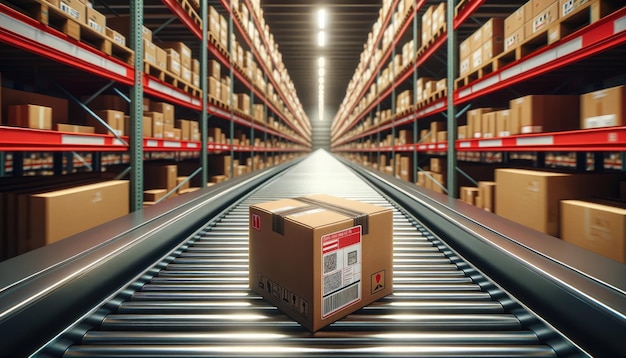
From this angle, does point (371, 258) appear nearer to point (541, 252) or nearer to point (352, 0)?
point (541, 252)

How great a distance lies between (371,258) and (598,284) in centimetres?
78

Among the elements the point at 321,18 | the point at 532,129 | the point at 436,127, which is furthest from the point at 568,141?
the point at 321,18

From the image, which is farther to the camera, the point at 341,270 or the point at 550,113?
the point at 550,113

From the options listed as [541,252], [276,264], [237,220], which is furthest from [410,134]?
[276,264]

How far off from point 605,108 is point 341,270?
78.9 inches

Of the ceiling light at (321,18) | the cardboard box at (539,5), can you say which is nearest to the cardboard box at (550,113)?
the cardboard box at (539,5)

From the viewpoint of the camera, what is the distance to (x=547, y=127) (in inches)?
102

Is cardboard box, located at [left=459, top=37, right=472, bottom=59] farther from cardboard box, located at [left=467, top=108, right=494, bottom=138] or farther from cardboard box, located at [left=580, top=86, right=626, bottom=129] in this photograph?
cardboard box, located at [left=580, top=86, right=626, bottom=129]

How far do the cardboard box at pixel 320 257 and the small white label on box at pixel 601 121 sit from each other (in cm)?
160

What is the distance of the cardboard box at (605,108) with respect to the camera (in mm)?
1907

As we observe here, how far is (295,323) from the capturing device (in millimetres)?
1254

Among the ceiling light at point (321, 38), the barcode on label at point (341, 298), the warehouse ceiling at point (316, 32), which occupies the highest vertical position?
the warehouse ceiling at point (316, 32)

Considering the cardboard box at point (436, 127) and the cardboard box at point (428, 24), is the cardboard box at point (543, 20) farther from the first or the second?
the cardboard box at point (436, 127)

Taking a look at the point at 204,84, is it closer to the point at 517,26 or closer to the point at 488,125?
the point at 488,125
